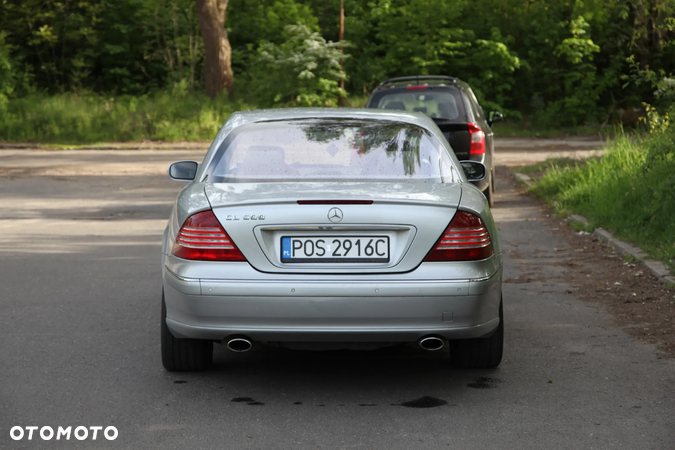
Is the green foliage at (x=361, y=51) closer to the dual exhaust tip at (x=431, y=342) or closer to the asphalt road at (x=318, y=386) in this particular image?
the asphalt road at (x=318, y=386)

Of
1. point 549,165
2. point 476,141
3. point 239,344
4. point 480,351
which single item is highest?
point 239,344

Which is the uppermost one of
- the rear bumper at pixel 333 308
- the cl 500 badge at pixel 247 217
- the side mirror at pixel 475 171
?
the cl 500 badge at pixel 247 217

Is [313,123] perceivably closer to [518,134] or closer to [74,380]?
[74,380]

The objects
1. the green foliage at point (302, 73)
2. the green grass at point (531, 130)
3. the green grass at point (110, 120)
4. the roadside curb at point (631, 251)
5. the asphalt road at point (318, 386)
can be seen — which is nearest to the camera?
the asphalt road at point (318, 386)

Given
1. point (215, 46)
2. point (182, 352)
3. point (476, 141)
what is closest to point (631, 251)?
point (476, 141)

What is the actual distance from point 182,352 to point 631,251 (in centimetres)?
533

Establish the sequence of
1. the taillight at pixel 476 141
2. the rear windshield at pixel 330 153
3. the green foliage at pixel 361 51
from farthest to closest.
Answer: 1. the green foliage at pixel 361 51
2. the taillight at pixel 476 141
3. the rear windshield at pixel 330 153

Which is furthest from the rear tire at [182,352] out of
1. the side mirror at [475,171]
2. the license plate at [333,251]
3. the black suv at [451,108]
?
the black suv at [451,108]

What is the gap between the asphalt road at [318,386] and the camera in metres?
4.39

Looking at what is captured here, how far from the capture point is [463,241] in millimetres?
4848

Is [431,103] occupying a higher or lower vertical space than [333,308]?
lower

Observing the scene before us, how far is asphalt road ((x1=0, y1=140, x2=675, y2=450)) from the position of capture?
439 centimetres

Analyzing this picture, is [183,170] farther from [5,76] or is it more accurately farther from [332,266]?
[5,76]

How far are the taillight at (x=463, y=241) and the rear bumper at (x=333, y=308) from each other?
0.45 feet
